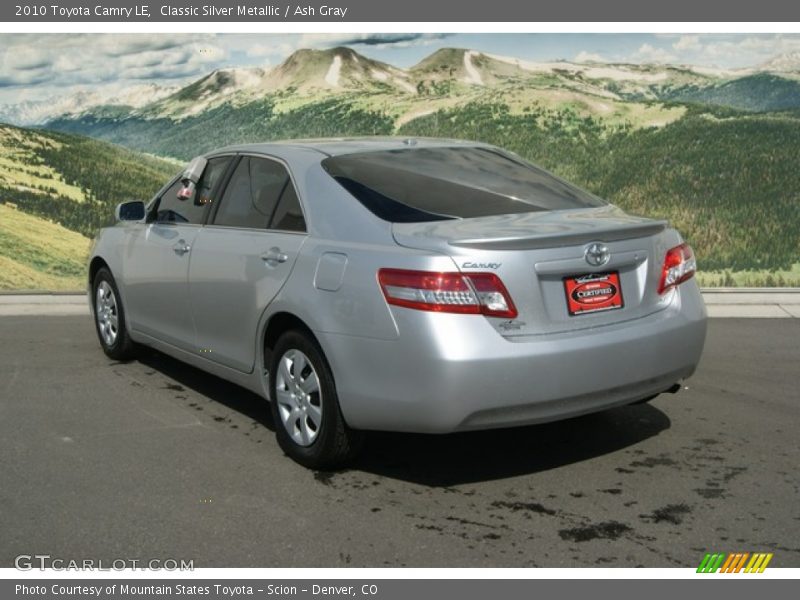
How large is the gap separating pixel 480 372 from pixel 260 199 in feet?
6.39

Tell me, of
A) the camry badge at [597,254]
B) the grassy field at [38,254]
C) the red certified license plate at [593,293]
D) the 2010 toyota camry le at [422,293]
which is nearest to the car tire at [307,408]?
the 2010 toyota camry le at [422,293]

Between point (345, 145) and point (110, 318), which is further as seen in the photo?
point (110, 318)

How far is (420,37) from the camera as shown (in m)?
14.3

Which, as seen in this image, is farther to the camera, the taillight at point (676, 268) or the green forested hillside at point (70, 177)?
the green forested hillside at point (70, 177)

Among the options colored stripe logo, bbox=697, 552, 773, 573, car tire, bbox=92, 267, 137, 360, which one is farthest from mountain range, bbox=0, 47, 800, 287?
colored stripe logo, bbox=697, 552, 773, 573

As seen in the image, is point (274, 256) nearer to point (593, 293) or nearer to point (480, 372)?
point (480, 372)

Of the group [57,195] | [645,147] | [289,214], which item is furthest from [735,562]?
[57,195]

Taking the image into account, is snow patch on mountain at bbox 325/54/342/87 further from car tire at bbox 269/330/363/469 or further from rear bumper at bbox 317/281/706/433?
rear bumper at bbox 317/281/706/433

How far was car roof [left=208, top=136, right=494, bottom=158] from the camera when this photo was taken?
5852 mm

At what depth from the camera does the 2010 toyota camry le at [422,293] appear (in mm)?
4539

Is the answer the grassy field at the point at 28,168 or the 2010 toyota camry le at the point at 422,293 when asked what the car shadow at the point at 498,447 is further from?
the grassy field at the point at 28,168

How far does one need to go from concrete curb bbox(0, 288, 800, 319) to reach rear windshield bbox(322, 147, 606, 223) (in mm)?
4676

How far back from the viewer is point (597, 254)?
4770mm

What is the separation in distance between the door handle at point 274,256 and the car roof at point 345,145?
65cm
